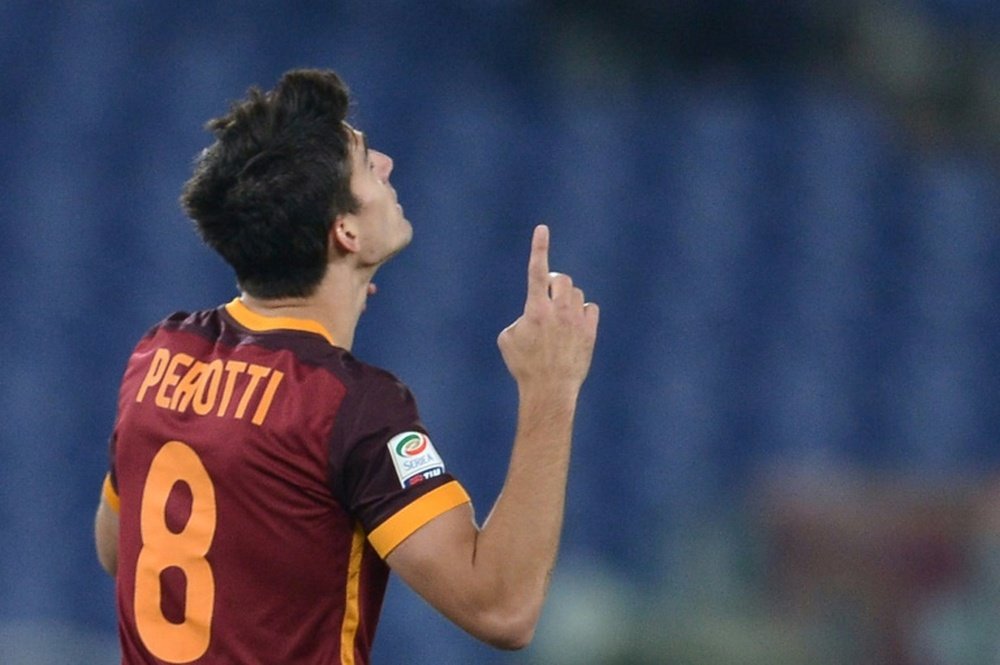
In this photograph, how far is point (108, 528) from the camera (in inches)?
91.7

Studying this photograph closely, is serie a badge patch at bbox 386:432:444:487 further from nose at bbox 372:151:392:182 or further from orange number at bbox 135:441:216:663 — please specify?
nose at bbox 372:151:392:182

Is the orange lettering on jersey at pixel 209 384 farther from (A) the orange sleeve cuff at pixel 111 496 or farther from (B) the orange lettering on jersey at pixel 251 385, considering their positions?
(A) the orange sleeve cuff at pixel 111 496

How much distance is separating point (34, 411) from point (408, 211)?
1.50 metres

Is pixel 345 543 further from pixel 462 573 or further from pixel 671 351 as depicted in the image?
pixel 671 351

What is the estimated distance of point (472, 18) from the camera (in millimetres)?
6426

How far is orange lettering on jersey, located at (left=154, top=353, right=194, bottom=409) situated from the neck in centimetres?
11

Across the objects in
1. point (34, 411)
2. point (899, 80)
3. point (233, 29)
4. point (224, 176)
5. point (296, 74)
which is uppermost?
point (899, 80)

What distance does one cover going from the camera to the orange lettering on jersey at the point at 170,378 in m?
2.08

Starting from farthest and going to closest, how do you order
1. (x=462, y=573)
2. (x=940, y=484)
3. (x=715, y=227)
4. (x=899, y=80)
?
(x=899, y=80)
(x=715, y=227)
(x=940, y=484)
(x=462, y=573)

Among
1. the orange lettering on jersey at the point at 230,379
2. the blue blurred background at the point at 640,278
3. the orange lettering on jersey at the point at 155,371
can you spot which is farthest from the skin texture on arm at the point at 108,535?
the blue blurred background at the point at 640,278

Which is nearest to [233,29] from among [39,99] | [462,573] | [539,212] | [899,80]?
[39,99]

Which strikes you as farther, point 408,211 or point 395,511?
point 408,211

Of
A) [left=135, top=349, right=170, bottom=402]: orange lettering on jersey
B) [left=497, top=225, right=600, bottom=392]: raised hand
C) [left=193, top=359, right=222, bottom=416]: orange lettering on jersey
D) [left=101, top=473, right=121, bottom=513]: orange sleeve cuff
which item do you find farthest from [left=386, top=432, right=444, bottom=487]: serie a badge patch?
[left=101, top=473, right=121, bottom=513]: orange sleeve cuff

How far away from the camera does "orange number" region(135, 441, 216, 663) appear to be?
201cm
